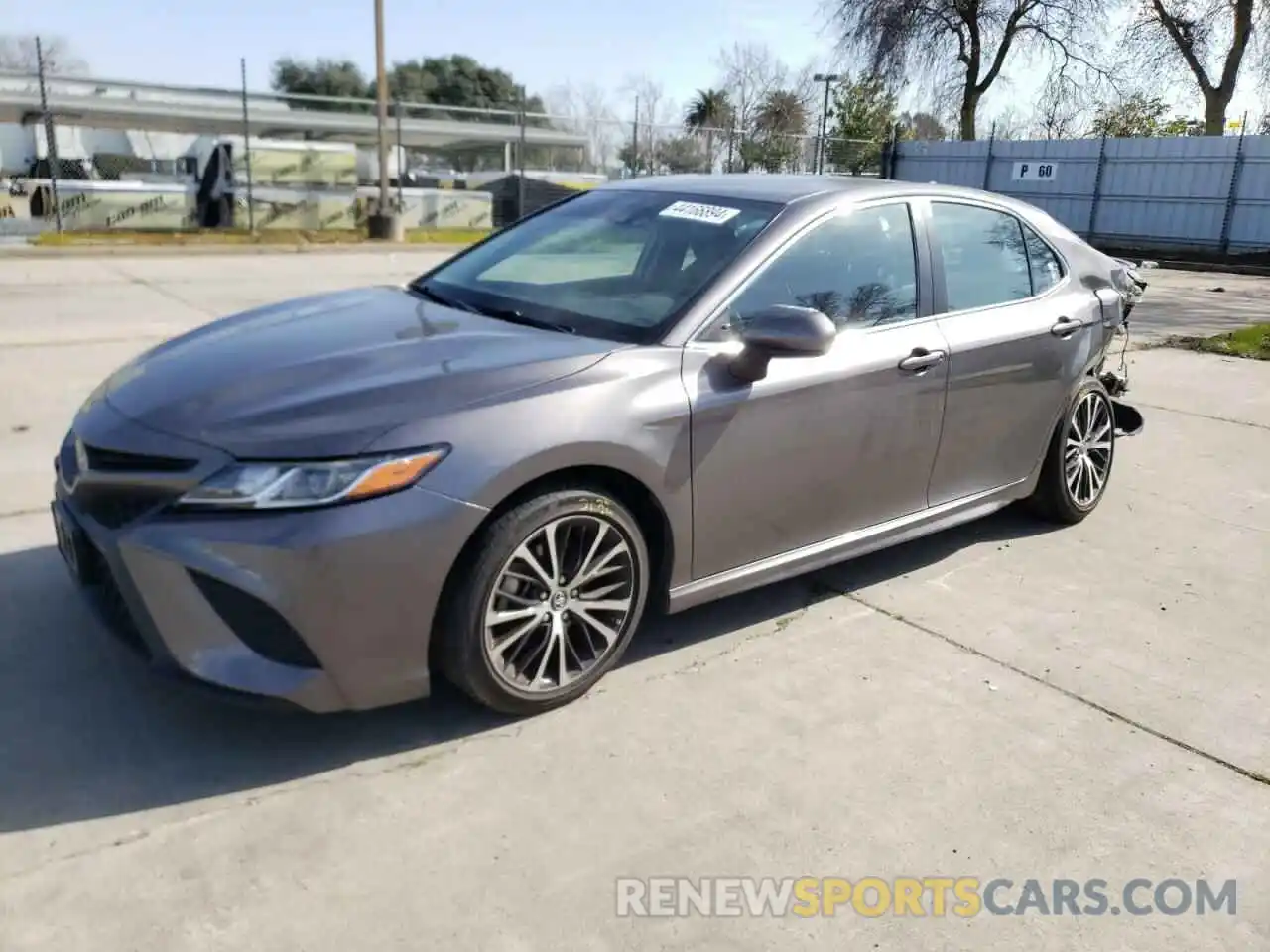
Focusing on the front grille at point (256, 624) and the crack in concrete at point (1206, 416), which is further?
the crack in concrete at point (1206, 416)

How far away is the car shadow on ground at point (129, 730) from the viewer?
8.63 ft

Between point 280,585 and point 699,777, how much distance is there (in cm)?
123

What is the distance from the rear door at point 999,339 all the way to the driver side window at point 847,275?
199mm

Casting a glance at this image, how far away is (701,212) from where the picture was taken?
3.79 metres

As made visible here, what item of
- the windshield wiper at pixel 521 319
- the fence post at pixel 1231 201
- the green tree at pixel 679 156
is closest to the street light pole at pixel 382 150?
the green tree at pixel 679 156

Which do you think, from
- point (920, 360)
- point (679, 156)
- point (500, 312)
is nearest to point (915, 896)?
Answer: point (920, 360)

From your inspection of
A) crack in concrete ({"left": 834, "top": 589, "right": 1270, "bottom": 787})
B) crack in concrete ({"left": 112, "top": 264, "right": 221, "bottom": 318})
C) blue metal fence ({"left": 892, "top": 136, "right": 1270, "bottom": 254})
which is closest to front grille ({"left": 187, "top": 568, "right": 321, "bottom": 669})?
crack in concrete ({"left": 834, "top": 589, "right": 1270, "bottom": 787})

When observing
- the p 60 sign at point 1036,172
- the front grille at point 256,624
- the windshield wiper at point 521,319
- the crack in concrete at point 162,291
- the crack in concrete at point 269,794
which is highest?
the p 60 sign at point 1036,172

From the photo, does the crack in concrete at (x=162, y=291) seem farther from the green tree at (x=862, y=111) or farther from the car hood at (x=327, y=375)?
the green tree at (x=862, y=111)

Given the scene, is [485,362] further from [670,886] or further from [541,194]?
[541,194]

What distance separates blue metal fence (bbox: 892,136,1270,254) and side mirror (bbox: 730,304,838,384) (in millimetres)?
20939

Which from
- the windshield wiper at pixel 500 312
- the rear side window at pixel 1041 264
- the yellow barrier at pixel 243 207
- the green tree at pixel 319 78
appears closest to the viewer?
the windshield wiper at pixel 500 312

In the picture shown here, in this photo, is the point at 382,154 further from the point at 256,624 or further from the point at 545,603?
the point at 256,624

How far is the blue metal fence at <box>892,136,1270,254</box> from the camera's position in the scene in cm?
2267
